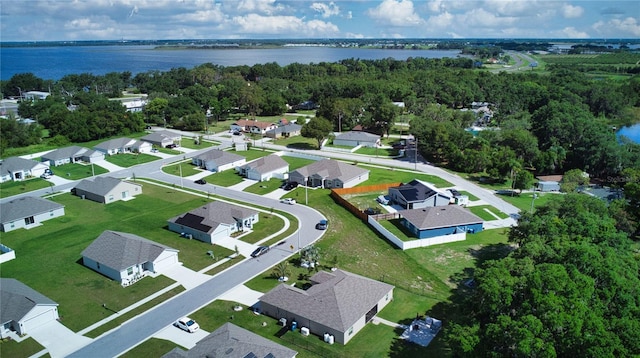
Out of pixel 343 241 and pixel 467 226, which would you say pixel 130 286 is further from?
pixel 467 226

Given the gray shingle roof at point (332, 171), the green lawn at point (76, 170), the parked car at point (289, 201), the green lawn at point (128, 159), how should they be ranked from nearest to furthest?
the parked car at point (289, 201)
the gray shingle roof at point (332, 171)
the green lawn at point (76, 170)
the green lawn at point (128, 159)

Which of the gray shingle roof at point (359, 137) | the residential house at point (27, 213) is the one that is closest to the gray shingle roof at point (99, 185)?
the residential house at point (27, 213)

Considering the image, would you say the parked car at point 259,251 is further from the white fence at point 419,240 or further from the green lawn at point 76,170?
the green lawn at point 76,170

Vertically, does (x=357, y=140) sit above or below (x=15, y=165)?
below

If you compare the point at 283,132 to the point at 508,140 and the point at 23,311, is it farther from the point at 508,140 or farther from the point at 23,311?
the point at 23,311

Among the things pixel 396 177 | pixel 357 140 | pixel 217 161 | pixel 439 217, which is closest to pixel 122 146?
pixel 217 161

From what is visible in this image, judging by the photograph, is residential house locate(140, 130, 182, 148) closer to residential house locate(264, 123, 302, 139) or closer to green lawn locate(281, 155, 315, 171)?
residential house locate(264, 123, 302, 139)
